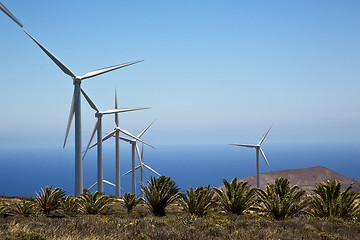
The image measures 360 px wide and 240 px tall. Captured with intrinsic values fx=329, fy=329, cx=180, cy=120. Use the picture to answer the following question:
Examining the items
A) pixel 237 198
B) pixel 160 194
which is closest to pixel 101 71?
pixel 160 194

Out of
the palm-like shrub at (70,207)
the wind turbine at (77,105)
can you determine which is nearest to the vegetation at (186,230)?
the palm-like shrub at (70,207)

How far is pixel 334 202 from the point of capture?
16078 mm

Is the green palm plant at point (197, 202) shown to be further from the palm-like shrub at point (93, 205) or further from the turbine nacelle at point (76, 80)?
the turbine nacelle at point (76, 80)

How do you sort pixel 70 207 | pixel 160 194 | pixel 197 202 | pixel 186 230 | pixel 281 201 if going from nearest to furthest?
pixel 186 230, pixel 281 201, pixel 197 202, pixel 160 194, pixel 70 207

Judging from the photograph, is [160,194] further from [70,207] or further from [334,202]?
[334,202]

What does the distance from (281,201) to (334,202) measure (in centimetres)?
248

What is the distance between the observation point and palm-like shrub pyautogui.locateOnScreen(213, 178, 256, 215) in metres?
17.5

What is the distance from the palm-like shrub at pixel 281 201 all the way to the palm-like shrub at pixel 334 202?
2.30 ft

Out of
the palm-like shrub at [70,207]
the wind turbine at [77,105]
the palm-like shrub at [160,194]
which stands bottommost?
the palm-like shrub at [70,207]

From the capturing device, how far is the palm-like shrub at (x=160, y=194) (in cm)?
1822

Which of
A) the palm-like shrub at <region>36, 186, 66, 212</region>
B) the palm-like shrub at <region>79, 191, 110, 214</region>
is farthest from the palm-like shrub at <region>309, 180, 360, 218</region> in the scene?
the palm-like shrub at <region>36, 186, 66, 212</region>

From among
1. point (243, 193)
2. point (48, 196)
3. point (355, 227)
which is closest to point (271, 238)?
point (355, 227)

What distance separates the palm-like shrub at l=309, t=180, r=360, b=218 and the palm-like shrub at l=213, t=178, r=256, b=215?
3.17 metres

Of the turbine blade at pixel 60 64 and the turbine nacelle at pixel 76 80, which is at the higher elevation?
the turbine blade at pixel 60 64
